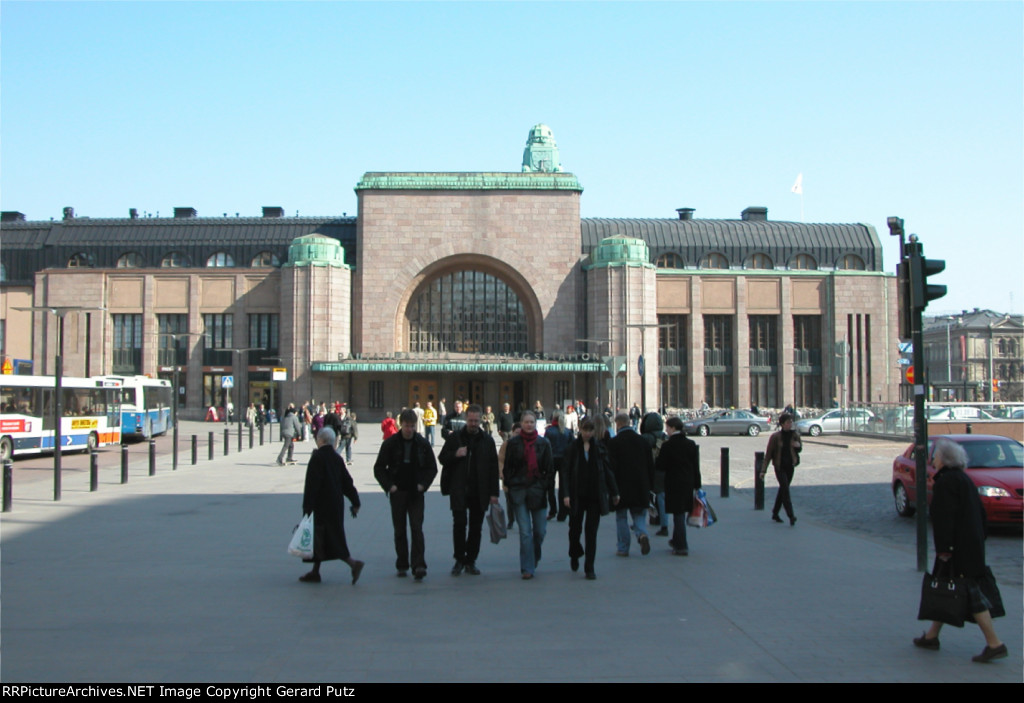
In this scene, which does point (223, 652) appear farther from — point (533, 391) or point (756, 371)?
point (756, 371)

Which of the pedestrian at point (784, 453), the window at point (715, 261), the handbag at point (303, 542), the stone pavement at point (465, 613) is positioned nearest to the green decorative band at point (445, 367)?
the window at point (715, 261)

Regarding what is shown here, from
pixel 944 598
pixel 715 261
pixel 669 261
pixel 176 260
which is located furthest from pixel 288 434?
pixel 715 261

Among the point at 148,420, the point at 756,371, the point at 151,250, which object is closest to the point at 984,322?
the point at 756,371

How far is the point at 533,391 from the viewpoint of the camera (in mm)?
56688

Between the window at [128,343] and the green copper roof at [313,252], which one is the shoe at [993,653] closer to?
the green copper roof at [313,252]

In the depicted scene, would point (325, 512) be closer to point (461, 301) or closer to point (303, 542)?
point (303, 542)

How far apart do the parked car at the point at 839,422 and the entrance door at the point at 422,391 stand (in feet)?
74.5

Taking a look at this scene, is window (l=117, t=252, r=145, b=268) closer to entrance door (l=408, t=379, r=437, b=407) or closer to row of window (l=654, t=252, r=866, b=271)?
entrance door (l=408, t=379, r=437, b=407)

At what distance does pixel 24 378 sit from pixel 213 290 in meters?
32.0

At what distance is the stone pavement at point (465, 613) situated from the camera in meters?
6.18

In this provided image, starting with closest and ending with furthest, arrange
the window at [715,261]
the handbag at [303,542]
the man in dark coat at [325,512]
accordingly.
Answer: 1. the handbag at [303,542]
2. the man in dark coat at [325,512]
3. the window at [715,261]

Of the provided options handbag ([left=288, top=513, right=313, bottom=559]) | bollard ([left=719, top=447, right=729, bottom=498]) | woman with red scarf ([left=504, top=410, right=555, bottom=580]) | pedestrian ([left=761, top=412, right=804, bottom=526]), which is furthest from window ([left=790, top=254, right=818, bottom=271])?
handbag ([left=288, top=513, right=313, bottom=559])

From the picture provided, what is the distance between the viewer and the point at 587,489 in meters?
9.68

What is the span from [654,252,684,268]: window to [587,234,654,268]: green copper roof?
18.4ft
